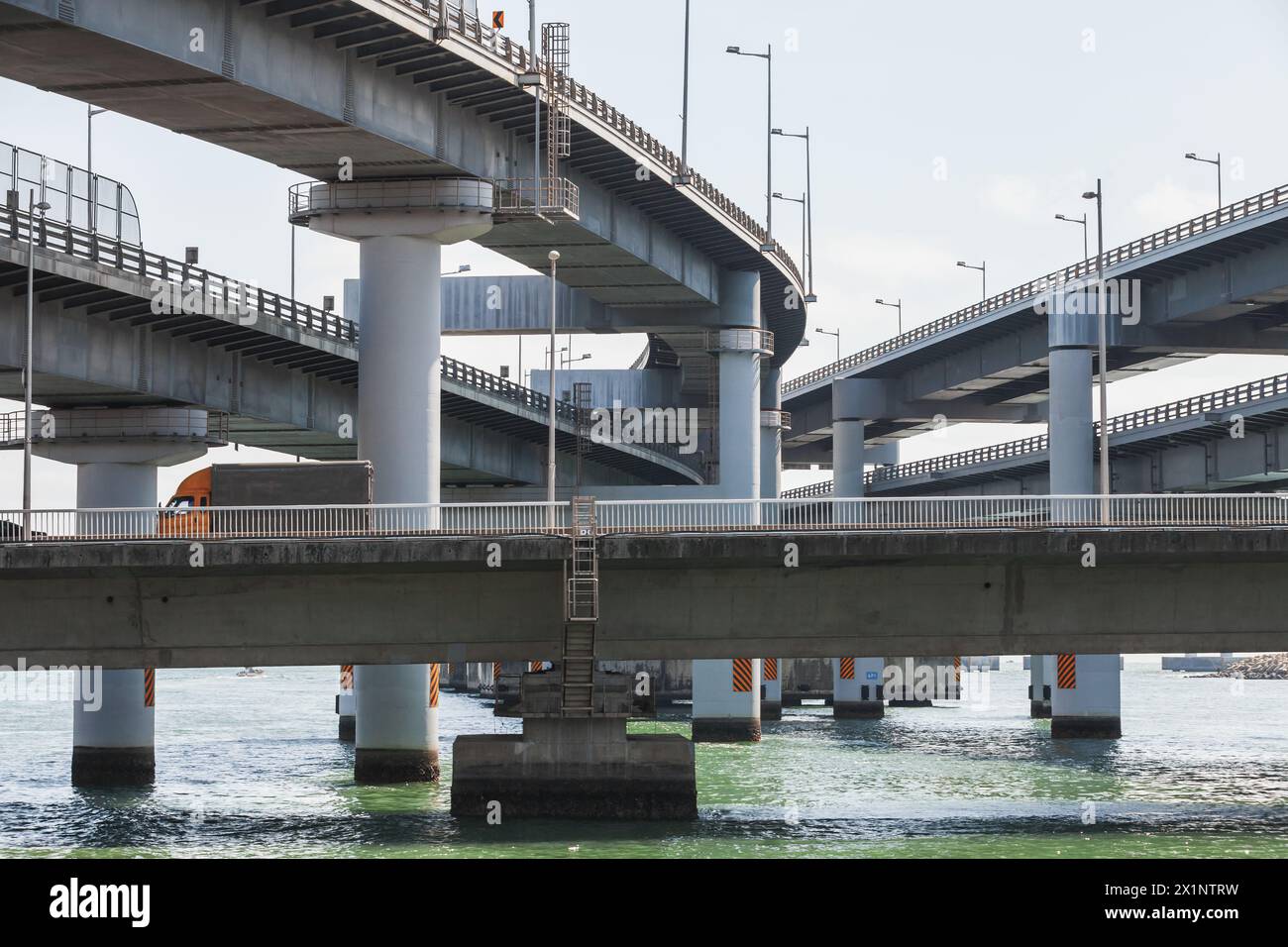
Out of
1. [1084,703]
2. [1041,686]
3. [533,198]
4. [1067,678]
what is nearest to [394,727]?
[533,198]

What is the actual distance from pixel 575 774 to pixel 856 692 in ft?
200

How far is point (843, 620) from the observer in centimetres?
4438

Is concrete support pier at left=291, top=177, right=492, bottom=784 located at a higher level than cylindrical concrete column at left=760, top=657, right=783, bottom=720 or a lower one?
higher

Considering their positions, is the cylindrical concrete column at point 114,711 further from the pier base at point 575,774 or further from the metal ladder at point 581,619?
the metal ladder at point 581,619

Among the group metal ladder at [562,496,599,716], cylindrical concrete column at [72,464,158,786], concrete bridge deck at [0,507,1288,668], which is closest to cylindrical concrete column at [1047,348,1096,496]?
concrete bridge deck at [0,507,1288,668]

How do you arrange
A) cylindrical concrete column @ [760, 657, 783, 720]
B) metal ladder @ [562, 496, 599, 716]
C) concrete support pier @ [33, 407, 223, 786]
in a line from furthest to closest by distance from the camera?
cylindrical concrete column @ [760, 657, 783, 720]
concrete support pier @ [33, 407, 223, 786]
metal ladder @ [562, 496, 599, 716]

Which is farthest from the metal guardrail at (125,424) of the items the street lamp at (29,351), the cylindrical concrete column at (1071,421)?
the cylindrical concrete column at (1071,421)

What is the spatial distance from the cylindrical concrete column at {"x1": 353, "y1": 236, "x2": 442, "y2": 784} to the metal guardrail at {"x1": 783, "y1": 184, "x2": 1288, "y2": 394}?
29132 mm

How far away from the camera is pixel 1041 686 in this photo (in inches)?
4291

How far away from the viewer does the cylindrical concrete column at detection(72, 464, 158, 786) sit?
190 feet

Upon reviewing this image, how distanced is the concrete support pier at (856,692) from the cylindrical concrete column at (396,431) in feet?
161

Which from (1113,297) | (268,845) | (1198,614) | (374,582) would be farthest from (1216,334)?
(268,845)

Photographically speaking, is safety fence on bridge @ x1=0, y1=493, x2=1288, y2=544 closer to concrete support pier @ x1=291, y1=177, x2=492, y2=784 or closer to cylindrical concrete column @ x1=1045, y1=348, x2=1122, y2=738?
concrete support pier @ x1=291, y1=177, x2=492, y2=784

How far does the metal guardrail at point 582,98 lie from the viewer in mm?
47281
